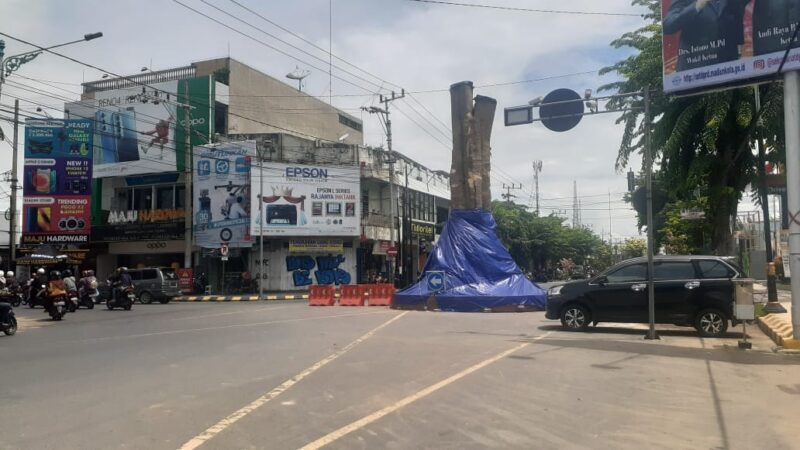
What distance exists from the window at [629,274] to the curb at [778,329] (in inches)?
110

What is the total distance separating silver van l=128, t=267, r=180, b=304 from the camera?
1169 inches

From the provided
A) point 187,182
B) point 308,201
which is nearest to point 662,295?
point 308,201

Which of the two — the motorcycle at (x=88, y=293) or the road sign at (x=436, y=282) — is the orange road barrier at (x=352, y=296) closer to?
the road sign at (x=436, y=282)

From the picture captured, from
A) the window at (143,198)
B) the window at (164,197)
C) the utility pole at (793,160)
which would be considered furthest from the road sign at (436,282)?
the window at (143,198)

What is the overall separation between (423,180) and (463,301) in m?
27.8

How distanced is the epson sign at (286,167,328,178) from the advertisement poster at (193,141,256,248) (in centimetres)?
248

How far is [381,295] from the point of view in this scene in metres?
25.2

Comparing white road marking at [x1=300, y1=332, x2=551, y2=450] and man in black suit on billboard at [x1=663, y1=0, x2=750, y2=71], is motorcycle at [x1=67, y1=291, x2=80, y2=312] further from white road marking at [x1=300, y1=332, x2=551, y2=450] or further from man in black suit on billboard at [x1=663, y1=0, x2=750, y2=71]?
man in black suit on billboard at [x1=663, y1=0, x2=750, y2=71]

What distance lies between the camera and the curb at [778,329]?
11375 millimetres

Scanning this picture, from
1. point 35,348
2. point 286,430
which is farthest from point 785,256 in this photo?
point 35,348

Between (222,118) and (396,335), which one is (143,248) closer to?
(222,118)

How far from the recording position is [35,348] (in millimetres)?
12242

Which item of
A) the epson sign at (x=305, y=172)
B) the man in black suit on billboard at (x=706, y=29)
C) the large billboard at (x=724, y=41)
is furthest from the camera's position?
the epson sign at (x=305, y=172)

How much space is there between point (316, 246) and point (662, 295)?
88.8ft
